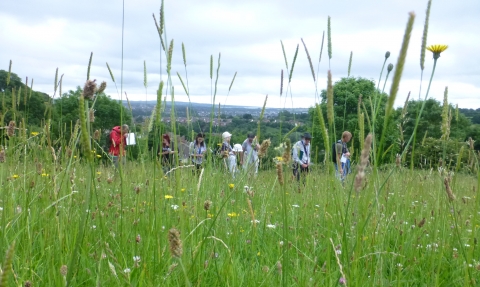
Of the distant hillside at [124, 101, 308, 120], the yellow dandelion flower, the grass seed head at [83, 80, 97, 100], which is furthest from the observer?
the distant hillside at [124, 101, 308, 120]

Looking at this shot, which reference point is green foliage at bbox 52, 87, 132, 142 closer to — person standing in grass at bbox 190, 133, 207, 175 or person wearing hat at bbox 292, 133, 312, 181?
person standing in grass at bbox 190, 133, 207, 175

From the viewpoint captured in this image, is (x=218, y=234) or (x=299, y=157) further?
(x=299, y=157)

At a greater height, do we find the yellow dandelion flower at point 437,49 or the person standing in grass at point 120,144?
the yellow dandelion flower at point 437,49

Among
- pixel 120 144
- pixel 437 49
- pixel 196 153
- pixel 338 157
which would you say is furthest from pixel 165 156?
pixel 437 49

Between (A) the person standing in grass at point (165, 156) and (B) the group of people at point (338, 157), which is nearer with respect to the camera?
(B) the group of people at point (338, 157)

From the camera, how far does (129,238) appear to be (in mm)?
2004

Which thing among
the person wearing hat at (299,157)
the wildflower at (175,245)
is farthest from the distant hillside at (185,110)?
the wildflower at (175,245)

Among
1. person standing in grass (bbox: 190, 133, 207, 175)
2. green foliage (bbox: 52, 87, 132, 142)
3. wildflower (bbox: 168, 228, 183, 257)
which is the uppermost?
green foliage (bbox: 52, 87, 132, 142)

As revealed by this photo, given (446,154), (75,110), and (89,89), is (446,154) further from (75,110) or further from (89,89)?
(75,110)

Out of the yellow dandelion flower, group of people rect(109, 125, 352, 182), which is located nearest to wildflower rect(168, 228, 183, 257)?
group of people rect(109, 125, 352, 182)

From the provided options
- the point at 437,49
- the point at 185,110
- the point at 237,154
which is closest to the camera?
the point at 437,49

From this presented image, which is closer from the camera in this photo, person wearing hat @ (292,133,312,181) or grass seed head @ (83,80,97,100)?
grass seed head @ (83,80,97,100)

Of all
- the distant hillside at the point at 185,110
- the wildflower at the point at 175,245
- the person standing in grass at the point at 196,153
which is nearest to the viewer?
the wildflower at the point at 175,245

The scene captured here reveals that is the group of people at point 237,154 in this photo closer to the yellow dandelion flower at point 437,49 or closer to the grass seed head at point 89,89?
the yellow dandelion flower at point 437,49
